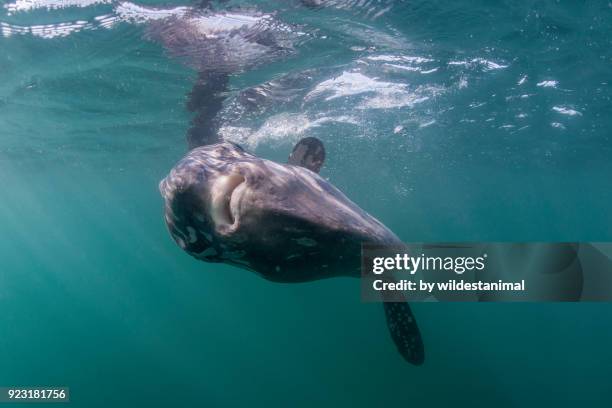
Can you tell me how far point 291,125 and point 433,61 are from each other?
9.62 meters

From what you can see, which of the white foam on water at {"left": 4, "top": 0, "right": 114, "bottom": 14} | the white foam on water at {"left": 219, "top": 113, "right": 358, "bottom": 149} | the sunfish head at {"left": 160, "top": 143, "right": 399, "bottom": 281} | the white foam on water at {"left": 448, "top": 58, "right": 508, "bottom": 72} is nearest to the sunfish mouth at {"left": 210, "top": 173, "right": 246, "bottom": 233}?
the sunfish head at {"left": 160, "top": 143, "right": 399, "bottom": 281}

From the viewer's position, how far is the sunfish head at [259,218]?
2.52 meters

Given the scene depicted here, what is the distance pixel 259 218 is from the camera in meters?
2.49

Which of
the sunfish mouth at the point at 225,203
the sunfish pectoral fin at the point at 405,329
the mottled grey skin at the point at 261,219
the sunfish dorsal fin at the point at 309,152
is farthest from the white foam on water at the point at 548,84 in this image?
the sunfish mouth at the point at 225,203

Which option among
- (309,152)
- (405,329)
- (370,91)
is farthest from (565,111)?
(405,329)

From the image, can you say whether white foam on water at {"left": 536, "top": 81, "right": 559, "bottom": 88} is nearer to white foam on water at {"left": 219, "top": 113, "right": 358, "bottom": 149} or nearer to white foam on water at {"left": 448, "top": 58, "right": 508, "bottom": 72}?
white foam on water at {"left": 448, "top": 58, "right": 508, "bottom": 72}

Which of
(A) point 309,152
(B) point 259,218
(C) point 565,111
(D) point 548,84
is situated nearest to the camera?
(B) point 259,218

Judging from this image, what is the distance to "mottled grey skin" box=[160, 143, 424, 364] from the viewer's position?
8.29 feet

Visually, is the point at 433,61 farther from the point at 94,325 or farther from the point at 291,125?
the point at 94,325

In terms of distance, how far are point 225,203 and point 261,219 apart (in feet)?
0.96

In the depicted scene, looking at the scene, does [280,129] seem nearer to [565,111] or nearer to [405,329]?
[565,111]

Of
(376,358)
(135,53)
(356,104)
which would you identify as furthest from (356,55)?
(376,358)

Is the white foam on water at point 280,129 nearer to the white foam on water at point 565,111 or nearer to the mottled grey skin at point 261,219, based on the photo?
the white foam on water at point 565,111

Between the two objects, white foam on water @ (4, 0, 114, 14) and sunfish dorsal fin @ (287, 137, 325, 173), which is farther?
white foam on water @ (4, 0, 114, 14)
